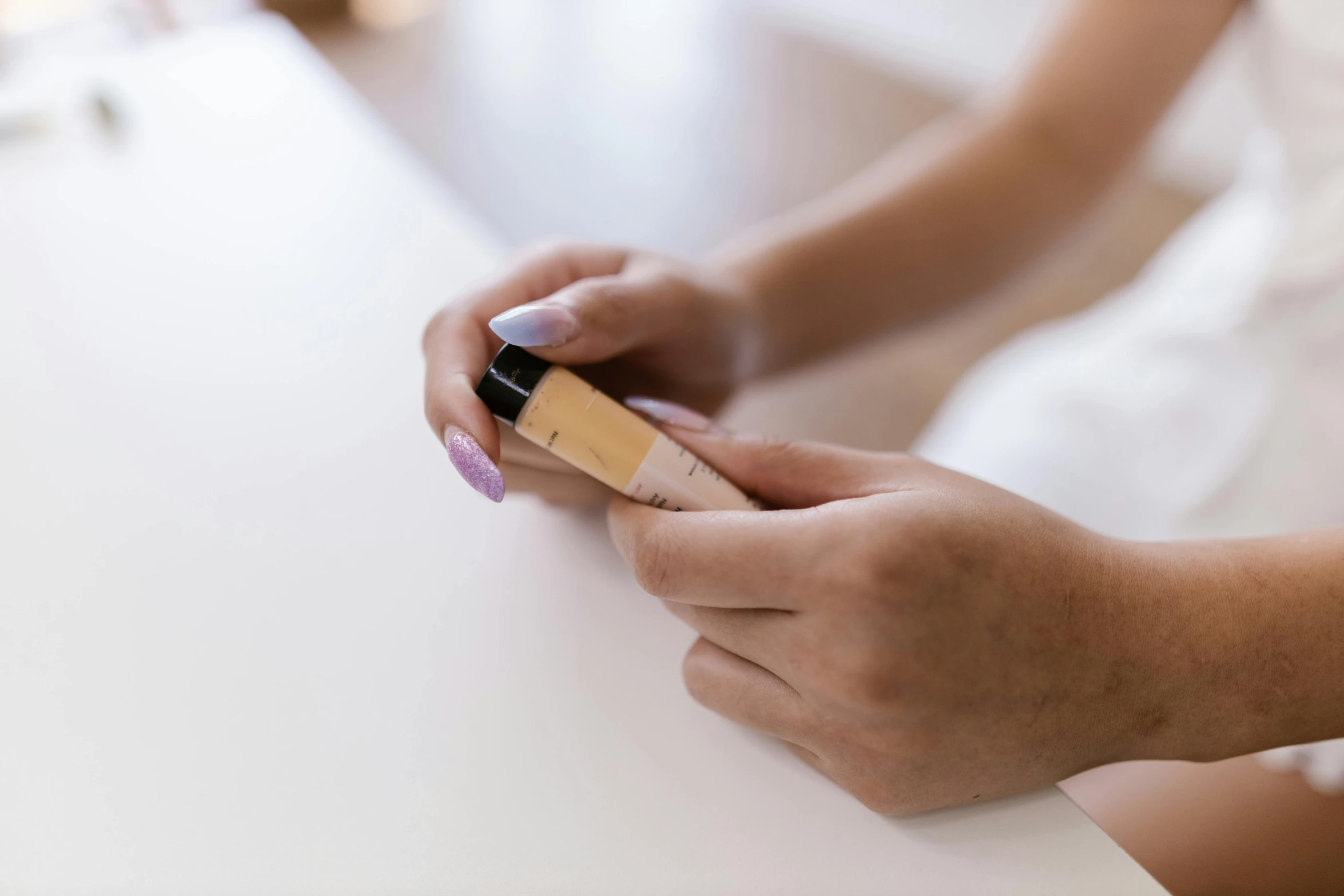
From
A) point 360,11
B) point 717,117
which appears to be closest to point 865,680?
point 717,117

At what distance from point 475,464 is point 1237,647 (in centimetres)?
32

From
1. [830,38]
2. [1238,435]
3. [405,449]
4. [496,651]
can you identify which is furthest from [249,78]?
[830,38]

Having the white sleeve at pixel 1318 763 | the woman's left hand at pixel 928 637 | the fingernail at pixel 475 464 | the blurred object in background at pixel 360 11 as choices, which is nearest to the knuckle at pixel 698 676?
the woman's left hand at pixel 928 637

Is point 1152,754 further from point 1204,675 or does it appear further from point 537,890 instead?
point 537,890

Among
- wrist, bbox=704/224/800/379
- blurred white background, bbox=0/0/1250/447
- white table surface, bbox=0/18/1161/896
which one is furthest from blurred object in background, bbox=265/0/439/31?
wrist, bbox=704/224/800/379

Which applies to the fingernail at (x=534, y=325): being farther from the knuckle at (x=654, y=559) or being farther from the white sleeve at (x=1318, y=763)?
the white sleeve at (x=1318, y=763)

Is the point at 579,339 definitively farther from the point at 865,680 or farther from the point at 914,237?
the point at 914,237

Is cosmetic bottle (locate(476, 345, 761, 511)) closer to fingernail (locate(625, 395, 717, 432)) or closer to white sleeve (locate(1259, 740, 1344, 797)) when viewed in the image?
fingernail (locate(625, 395, 717, 432))

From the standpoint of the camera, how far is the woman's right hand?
36cm

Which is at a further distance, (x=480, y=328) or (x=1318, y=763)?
(x=1318, y=763)

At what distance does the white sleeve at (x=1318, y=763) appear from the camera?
50cm

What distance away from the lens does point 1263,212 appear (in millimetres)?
687

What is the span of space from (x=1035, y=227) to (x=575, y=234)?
995 mm

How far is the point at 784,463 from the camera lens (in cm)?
39
